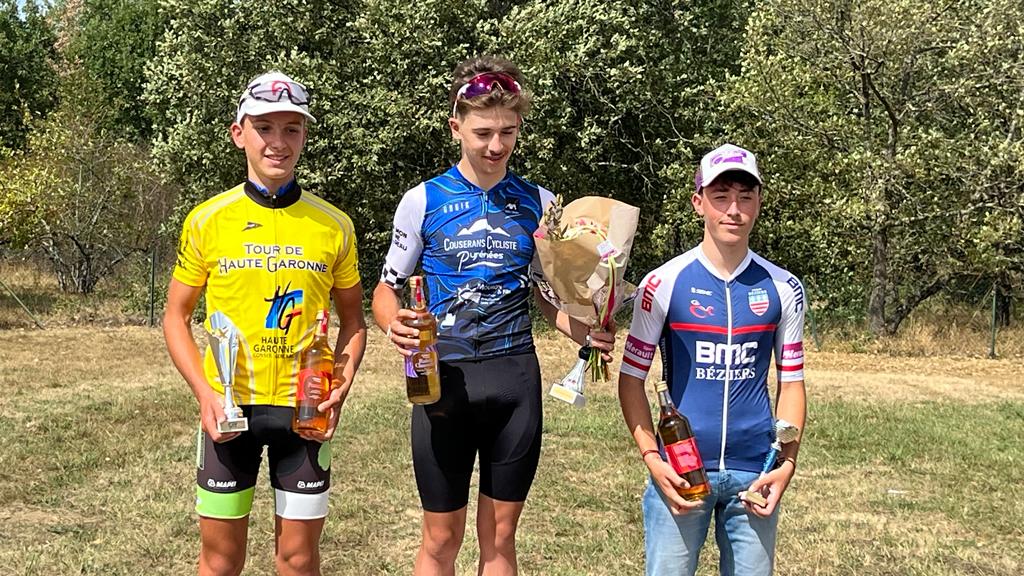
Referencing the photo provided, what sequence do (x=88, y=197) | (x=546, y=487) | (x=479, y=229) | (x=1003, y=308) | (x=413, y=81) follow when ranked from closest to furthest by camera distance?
(x=479, y=229)
(x=546, y=487)
(x=413, y=81)
(x=1003, y=308)
(x=88, y=197)

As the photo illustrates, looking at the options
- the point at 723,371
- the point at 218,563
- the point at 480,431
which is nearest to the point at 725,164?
the point at 723,371

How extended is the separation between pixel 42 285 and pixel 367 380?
17.1 metres

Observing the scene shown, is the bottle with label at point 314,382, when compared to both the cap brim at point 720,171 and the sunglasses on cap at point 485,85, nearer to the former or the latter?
the sunglasses on cap at point 485,85

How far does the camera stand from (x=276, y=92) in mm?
3484

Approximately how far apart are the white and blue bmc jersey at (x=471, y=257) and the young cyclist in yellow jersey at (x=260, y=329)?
416 millimetres

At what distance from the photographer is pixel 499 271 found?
359 cm

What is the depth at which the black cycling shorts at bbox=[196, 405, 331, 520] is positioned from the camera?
3.49m

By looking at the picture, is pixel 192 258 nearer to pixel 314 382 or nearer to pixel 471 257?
pixel 314 382

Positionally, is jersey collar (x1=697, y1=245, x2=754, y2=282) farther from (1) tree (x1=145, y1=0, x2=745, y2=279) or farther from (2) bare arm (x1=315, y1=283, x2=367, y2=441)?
(1) tree (x1=145, y1=0, x2=745, y2=279)

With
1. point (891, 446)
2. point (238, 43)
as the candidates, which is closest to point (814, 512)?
point (891, 446)

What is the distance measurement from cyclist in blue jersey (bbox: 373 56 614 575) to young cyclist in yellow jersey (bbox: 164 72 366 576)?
0.38 meters

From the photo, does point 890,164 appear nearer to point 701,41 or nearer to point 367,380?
point 701,41

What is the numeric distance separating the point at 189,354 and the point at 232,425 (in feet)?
1.26

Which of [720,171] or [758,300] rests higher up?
[720,171]
